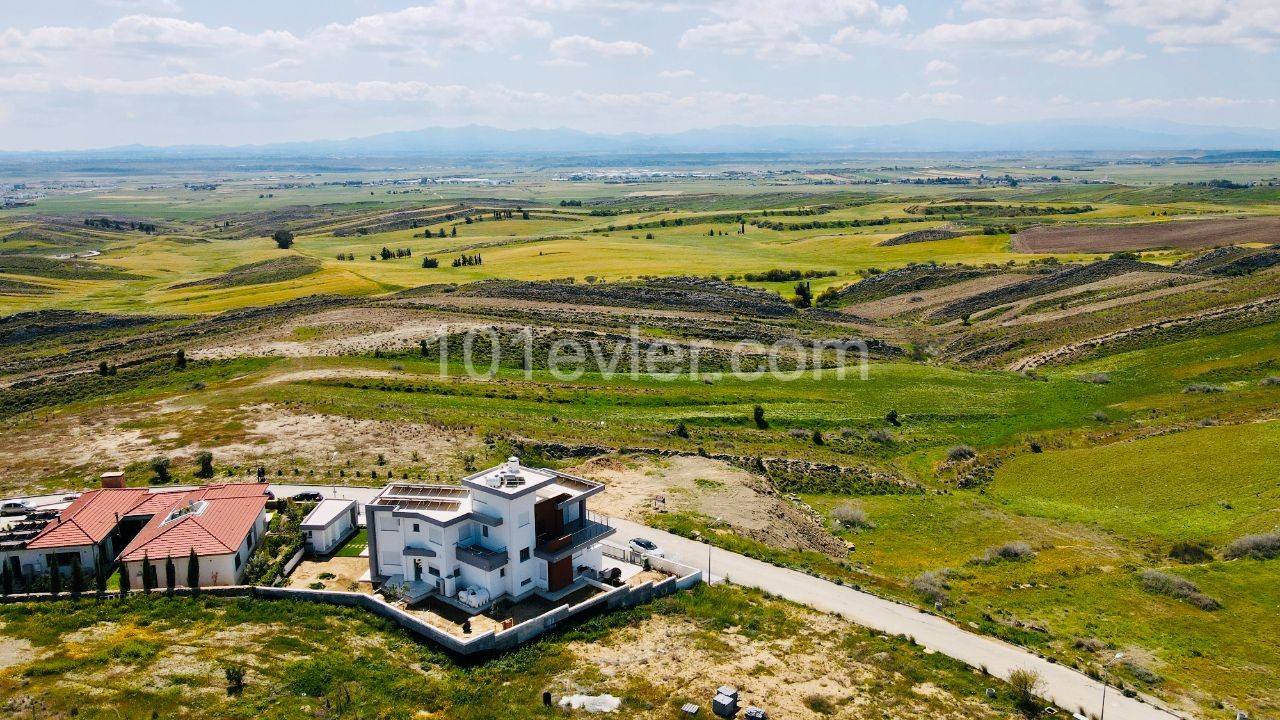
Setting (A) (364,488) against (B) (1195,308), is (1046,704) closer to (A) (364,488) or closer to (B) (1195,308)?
(A) (364,488)

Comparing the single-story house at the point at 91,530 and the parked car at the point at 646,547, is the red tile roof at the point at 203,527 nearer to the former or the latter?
the single-story house at the point at 91,530

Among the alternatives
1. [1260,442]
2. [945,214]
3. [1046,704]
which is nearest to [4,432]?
[1046,704]

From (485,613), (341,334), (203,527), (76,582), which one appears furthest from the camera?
(341,334)

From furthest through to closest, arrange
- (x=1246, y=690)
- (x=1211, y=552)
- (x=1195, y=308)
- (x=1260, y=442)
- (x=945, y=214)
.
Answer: (x=945, y=214) < (x=1195, y=308) < (x=1260, y=442) < (x=1211, y=552) < (x=1246, y=690)

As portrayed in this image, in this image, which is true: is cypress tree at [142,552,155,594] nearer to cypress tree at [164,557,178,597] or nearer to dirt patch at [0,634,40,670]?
cypress tree at [164,557,178,597]

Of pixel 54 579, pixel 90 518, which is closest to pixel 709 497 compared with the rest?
pixel 90 518

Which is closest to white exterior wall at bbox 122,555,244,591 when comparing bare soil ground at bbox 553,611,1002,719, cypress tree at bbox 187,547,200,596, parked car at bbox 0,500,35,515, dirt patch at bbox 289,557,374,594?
cypress tree at bbox 187,547,200,596

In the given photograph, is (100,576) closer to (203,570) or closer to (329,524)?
(203,570)

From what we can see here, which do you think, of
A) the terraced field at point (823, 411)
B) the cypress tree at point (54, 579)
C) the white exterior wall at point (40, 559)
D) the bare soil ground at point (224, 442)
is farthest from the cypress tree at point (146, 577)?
the bare soil ground at point (224, 442)
